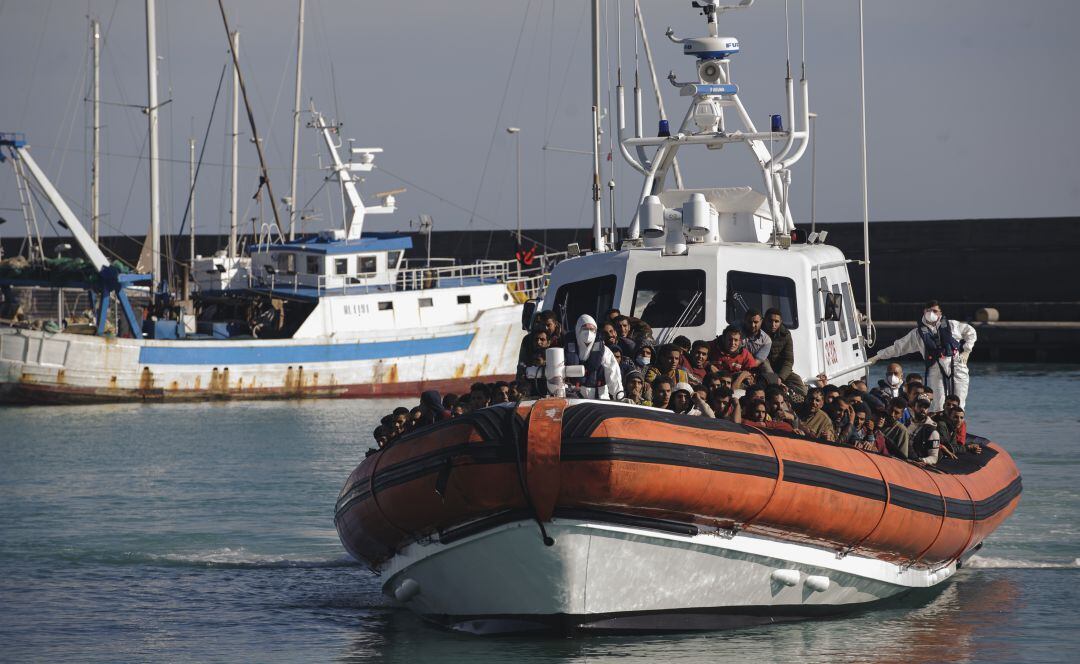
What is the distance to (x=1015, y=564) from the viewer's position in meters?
15.3

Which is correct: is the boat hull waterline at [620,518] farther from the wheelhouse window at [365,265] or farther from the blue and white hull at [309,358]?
the wheelhouse window at [365,265]

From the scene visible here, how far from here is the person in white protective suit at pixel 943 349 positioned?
15.5 m

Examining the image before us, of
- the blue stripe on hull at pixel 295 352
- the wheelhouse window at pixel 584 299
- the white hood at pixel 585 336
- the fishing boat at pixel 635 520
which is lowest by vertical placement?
the fishing boat at pixel 635 520

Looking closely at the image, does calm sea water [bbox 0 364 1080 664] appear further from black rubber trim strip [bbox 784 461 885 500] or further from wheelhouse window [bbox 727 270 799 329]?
wheelhouse window [bbox 727 270 799 329]

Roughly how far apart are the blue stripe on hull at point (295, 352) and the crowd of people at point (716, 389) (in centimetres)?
2459

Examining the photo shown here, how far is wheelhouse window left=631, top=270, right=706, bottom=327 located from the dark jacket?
1265 mm

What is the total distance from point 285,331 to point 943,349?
81.5ft

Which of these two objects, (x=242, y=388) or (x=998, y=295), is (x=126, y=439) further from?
(x=998, y=295)

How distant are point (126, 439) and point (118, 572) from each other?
13239 millimetres

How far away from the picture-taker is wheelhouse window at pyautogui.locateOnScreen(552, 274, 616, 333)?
1409 centimetres

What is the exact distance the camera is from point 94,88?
49.7 meters

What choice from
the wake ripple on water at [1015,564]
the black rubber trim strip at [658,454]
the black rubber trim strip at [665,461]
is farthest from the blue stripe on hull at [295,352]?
the black rubber trim strip at [658,454]

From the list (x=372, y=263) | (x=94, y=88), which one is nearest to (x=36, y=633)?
(x=372, y=263)

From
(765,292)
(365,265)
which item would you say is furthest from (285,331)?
(765,292)
